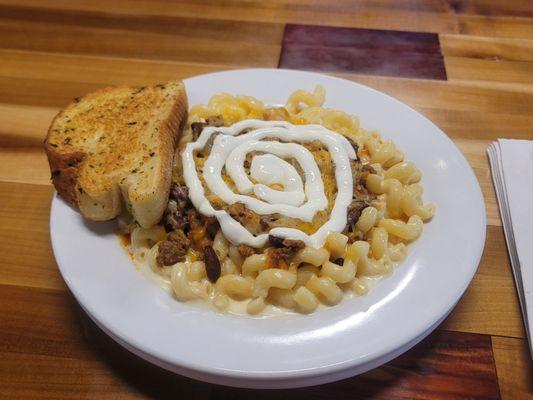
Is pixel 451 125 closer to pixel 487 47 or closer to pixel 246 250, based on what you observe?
pixel 487 47

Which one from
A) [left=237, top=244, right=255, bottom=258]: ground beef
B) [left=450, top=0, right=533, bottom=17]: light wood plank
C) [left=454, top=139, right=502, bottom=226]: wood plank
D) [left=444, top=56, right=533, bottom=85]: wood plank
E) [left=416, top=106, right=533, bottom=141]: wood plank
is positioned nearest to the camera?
[left=237, top=244, right=255, bottom=258]: ground beef

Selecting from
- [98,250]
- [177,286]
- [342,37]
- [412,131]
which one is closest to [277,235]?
[177,286]

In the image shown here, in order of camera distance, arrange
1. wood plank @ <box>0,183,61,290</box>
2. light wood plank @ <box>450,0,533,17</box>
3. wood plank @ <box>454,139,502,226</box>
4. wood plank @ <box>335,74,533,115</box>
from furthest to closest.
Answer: light wood plank @ <box>450,0,533,17</box> → wood plank @ <box>335,74,533,115</box> → wood plank @ <box>454,139,502,226</box> → wood plank @ <box>0,183,61,290</box>

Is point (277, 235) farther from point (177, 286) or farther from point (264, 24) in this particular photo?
point (264, 24)

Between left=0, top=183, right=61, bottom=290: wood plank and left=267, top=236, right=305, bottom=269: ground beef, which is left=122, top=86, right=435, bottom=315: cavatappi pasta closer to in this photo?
left=267, top=236, right=305, bottom=269: ground beef

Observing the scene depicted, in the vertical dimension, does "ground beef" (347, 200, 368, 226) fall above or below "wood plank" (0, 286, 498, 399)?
above

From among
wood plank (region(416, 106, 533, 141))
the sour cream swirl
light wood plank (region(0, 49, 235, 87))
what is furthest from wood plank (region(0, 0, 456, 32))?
the sour cream swirl
